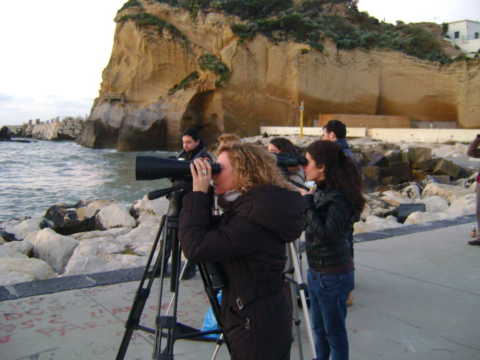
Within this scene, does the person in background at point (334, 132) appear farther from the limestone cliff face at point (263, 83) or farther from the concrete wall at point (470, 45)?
the concrete wall at point (470, 45)

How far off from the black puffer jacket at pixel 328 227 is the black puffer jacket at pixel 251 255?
0.83m

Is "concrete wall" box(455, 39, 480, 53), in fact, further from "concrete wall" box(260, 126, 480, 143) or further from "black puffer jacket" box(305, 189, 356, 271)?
"black puffer jacket" box(305, 189, 356, 271)

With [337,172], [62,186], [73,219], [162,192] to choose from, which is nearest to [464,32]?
[62,186]

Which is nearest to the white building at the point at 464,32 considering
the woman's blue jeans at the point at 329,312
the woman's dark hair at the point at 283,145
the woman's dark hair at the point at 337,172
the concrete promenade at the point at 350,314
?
the concrete promenade at the point at 350,314

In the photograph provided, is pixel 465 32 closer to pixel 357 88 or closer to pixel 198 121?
pixel 357 88

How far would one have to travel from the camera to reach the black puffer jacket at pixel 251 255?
1.70 metres

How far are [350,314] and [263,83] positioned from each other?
33.6m

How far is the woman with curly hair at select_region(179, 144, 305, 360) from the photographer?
171 cm

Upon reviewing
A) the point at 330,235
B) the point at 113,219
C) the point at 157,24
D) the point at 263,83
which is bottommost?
the point at 113,219

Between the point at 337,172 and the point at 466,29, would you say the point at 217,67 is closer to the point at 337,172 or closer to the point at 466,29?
the point at 337,172

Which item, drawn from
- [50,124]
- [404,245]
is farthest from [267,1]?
[50,124]

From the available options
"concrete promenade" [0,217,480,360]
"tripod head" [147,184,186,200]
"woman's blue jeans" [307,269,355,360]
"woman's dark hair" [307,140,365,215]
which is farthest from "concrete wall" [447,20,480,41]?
"tripod head" [147,184,186,200]

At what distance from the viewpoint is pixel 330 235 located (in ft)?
8.46

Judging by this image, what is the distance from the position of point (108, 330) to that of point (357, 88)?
3575 centimetres
